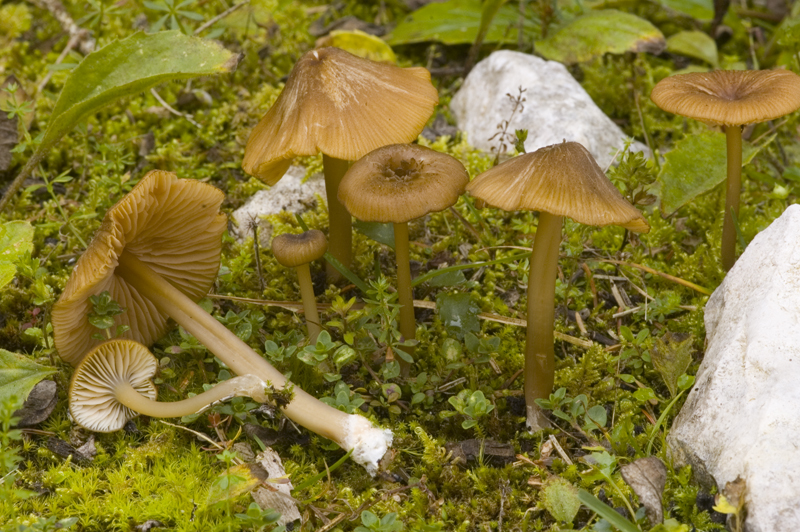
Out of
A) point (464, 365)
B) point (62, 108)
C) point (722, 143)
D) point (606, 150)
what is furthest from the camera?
point (606, 150)

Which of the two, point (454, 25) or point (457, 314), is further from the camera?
point (454, 25)

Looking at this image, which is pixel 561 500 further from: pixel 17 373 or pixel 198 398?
pixel 17 373

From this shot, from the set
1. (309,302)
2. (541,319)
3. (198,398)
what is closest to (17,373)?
(198,398)

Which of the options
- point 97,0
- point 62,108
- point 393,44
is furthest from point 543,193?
point 97,0

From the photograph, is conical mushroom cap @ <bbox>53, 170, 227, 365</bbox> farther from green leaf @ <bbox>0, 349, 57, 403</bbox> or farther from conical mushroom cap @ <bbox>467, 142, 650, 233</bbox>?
conical mushroom cap @ <bbox>467, 142, 650, 233</bbox>

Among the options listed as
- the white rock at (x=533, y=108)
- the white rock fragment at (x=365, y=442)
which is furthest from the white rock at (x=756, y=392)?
the white rock at (x=533, y=108)

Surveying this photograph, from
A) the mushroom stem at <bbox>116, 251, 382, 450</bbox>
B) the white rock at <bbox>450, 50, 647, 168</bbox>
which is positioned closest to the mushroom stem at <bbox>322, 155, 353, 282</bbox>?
the mushroom stem at <bbox>116, 251, 382, 450</bbox>

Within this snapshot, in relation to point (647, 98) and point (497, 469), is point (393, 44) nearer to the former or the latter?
point (647, 98)
